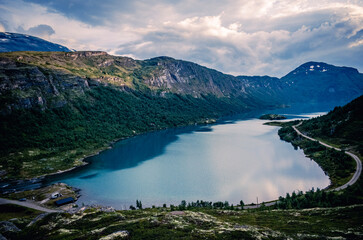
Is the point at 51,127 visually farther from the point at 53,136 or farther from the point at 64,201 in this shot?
the point at 64,201

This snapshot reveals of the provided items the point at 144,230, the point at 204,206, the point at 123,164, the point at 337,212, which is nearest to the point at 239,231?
the point at 144,230

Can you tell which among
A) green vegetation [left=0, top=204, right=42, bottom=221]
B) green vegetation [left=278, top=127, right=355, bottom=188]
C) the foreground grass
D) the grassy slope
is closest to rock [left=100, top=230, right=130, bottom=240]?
the foreground grass

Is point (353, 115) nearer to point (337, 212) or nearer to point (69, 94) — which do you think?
point (337, 212)

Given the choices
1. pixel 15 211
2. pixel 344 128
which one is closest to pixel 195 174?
pixel 15 211

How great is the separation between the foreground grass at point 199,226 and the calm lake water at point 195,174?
2305 centimetres

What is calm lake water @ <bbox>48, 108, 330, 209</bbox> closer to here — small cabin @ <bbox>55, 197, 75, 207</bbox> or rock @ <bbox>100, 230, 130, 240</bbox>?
small cabin @ <bbox>55, 197, 75, 207</bbox>

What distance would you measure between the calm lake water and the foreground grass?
2305 cm

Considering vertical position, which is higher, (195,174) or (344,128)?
(344,128)

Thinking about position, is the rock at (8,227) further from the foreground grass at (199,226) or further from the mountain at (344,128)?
the mountain at (344,128)

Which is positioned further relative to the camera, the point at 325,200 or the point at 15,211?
the point at 15,211

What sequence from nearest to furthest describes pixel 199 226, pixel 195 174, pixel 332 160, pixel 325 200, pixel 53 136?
pixel 199 226 < pixel 325 200 < pixel 195 174 < pixel 332 160 < pixel 53 136

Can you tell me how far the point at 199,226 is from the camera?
1316 inches

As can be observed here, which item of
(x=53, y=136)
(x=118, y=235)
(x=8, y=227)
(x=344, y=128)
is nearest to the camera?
(x=118, y=235)

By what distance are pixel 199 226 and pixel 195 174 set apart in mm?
55458
